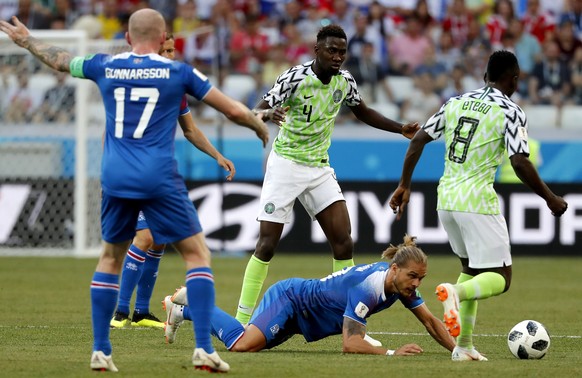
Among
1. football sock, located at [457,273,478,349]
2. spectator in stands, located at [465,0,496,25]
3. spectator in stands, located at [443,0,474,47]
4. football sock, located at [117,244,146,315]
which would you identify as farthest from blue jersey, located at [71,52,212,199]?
spectator in stands, located at [465,0,496,25]

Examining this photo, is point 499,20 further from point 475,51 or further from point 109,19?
point 109,19

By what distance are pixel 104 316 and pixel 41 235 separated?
36.3 ft

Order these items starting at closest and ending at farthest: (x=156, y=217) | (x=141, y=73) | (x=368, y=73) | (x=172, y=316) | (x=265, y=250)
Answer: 1. (x=141, y=73)
2. (x=156, y=217)
3. (x=172, y=316)
4. (x=265, y=250)
5. (x=368, y=73)

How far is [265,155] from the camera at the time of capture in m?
18.4

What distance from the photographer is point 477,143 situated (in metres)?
7.52

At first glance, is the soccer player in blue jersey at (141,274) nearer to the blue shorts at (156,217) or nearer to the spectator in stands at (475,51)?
the blue shorts at (156,217)

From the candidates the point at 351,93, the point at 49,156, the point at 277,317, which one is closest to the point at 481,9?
the point at 49,156

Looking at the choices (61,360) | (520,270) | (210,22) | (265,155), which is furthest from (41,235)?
(61,360)

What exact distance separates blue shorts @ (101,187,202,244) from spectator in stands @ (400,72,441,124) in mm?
12652

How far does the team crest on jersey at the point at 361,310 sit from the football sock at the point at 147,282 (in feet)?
8.71

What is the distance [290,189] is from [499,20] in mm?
11928

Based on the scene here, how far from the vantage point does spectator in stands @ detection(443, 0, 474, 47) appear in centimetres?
2028

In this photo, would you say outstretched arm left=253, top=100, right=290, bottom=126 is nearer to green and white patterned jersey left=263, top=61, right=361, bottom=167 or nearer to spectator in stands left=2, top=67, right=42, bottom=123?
green and white patterned jersey left=263, top=61, right=361, bottom=167

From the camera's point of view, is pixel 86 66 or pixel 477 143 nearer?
pixel 86 66
